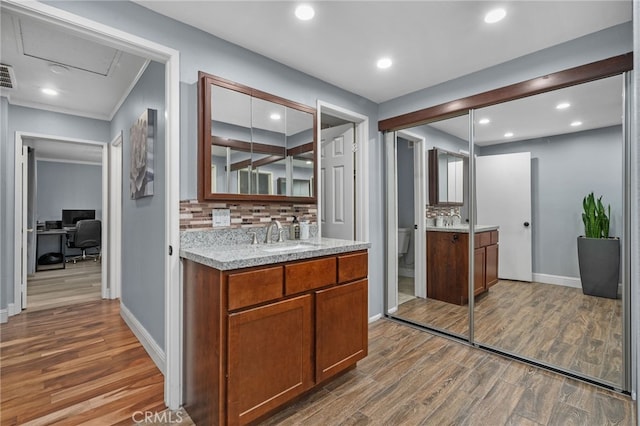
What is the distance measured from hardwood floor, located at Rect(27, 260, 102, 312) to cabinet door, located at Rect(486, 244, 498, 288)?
4933 millimetres

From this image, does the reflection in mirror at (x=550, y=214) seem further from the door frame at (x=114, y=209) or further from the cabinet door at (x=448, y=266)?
the door frame at (x=114, y=209)

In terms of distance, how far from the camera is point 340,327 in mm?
2025

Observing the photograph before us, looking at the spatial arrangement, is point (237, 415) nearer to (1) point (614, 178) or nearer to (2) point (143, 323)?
(2) point (143, 323)

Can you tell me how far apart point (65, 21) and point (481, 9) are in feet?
7.66

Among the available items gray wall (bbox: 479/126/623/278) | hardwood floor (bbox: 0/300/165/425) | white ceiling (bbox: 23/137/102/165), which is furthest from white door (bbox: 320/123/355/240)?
white ceiling (bbox: 23/137/102/165)

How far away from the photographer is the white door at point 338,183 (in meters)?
3.25

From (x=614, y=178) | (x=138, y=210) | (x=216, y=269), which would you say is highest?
(x=614, y=178)

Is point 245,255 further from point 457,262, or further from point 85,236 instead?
point 85,236

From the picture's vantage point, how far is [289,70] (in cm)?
253

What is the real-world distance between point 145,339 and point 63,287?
3.19m

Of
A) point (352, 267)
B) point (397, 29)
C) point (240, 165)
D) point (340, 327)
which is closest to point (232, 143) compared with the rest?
point (240, 165)

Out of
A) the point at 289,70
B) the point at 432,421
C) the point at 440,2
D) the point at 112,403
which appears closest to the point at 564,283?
the point at 432,421

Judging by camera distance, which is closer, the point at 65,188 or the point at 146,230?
the point at 146,230

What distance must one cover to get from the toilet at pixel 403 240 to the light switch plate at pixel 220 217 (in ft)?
6.58
